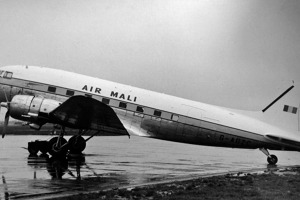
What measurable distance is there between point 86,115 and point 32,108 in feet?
7.74

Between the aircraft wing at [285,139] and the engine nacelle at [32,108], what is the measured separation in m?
9.41

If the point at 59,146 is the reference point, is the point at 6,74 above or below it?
above

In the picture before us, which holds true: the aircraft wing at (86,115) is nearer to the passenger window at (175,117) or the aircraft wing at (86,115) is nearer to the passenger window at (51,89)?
the passenger window at (51,89)

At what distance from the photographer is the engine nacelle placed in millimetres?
15672

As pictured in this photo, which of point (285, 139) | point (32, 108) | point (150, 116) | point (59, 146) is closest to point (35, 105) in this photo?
point (32, 108)

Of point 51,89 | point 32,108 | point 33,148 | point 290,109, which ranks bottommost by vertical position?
point 33,148

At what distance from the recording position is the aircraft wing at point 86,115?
46.2ft

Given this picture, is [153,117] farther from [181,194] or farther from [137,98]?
[181,194]

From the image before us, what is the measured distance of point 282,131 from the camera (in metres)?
16.9

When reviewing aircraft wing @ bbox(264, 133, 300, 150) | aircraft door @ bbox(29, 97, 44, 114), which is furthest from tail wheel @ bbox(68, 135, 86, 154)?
aircraft wing @ bbox(264, 133, 300, 150)

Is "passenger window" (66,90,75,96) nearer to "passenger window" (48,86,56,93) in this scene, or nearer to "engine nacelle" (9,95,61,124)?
"passenger window" (48,86,56,93)

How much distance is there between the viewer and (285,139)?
16.7 meters

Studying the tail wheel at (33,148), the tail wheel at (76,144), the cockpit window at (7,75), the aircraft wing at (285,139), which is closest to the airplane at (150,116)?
the aircraft wing at (285,139)

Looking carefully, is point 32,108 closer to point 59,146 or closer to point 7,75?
point 59,146
